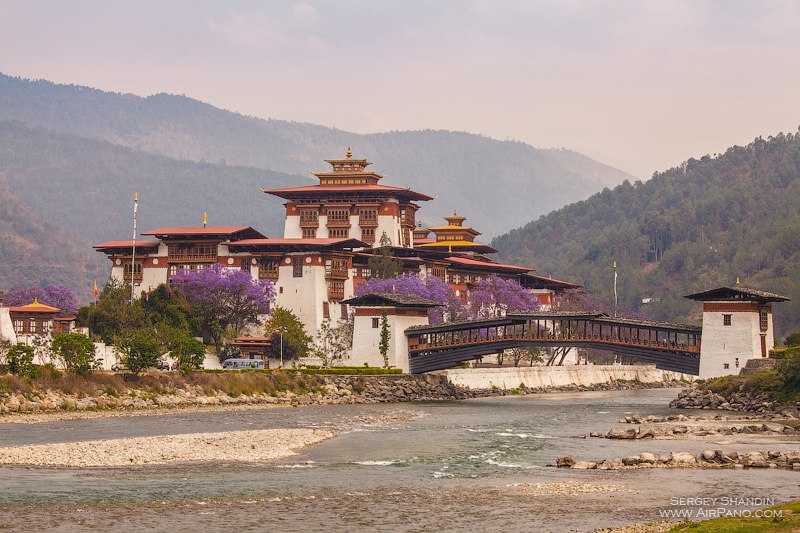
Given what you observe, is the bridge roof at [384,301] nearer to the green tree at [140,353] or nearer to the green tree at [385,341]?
the green tree at [385,341]

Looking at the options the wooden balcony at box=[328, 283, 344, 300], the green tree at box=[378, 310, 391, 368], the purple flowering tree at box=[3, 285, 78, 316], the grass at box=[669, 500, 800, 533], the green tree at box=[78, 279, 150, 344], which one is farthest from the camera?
the purple flowering tree at box=[3, 285, 78, 316]

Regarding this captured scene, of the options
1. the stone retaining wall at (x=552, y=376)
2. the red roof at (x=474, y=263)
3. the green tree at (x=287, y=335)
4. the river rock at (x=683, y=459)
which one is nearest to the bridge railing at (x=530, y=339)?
the stone retaining wall at (x=552, y=376)

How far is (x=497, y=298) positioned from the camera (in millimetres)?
155125

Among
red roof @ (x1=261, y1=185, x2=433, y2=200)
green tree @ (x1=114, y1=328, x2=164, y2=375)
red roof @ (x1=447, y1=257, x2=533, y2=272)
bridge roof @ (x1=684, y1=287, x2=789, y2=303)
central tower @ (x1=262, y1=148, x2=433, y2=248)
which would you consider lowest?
green tree @ (x1=114, y1=328, x2=164, y2=375)

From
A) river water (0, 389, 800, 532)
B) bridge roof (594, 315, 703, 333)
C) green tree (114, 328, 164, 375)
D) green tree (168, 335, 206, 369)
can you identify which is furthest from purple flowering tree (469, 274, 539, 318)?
river water (0, 389, 800, 532)

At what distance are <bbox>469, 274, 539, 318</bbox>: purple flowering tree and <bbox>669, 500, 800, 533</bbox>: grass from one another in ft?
363

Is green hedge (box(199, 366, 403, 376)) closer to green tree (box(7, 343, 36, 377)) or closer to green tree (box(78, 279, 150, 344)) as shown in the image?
green tree (box(78, 279, 150, 344))

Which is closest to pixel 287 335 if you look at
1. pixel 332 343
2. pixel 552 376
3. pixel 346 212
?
pixel 332 343

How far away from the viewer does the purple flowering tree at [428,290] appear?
136125mm

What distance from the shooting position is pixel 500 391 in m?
123

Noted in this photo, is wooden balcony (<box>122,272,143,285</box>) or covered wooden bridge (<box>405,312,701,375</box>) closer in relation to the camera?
covered wooden bridge (<box>405,312,701,375</box>)

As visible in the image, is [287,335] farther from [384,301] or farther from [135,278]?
[135,278]

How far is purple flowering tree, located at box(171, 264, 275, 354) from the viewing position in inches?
4921

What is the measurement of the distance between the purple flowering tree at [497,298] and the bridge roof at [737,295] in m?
50.1
